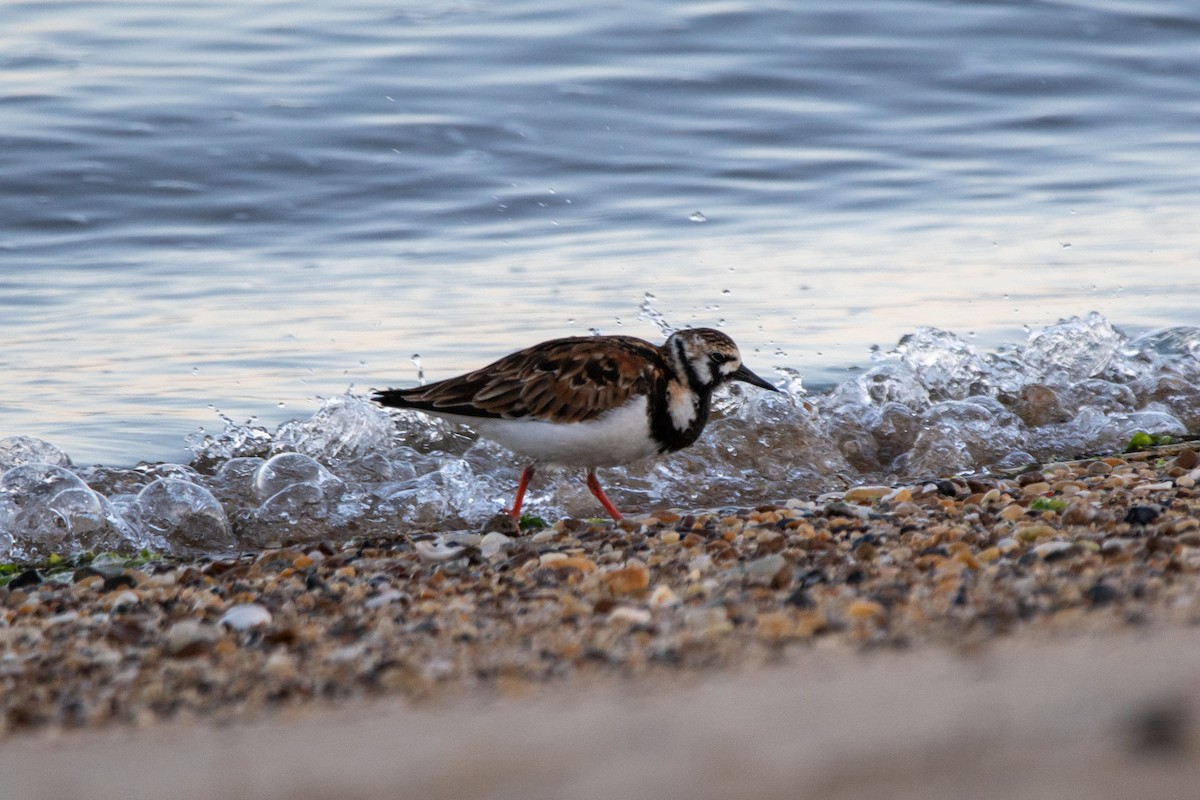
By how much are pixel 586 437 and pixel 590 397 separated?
0.16m

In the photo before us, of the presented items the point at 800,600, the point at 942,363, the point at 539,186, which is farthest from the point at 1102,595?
the point at 539,186

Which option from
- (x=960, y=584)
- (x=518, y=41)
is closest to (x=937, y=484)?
(x=960, y=584)

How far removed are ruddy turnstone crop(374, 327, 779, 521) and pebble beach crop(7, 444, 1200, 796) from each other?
1.35 feet

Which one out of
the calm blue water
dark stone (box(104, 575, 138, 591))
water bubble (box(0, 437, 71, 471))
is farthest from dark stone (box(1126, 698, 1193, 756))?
the calm blue water

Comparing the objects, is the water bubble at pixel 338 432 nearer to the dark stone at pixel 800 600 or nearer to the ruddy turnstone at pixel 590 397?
the ruddy turnstone at pixel 590 397

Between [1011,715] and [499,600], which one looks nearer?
[1011,715]

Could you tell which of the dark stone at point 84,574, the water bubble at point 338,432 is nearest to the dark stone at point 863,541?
the dark stone at point 84,574

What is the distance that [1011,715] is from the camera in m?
2.55

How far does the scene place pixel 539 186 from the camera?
12.0 meters

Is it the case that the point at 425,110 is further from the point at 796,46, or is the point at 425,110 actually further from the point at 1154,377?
the point at 1154,377

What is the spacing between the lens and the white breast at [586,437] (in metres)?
5.87

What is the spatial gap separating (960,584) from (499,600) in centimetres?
Result: 131

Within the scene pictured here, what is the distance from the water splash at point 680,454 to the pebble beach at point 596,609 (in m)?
0.85

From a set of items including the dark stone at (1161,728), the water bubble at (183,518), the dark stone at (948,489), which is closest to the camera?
the dark stone at (1161,728)
